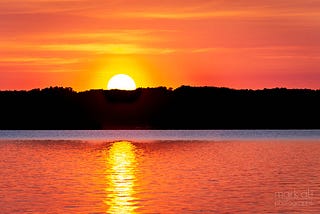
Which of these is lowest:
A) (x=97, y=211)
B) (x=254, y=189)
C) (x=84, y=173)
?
(x=97, y=211)

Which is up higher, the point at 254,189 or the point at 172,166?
the point at 172,166

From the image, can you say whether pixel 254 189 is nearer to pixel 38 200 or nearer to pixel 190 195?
pixel 190 195

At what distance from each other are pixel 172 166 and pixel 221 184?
2116 centimetres

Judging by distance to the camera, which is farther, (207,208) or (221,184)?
(221,184)

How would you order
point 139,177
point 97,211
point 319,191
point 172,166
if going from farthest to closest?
1. point 172,166
2. point 139,177
3. point 319,191
4. point 97,211

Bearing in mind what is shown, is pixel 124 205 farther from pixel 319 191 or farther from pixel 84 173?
pixel 84 173

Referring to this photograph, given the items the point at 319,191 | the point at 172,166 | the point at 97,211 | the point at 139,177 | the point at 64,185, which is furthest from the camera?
the point at 172,166

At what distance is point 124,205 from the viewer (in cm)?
4341

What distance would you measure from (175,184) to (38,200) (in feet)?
42.4

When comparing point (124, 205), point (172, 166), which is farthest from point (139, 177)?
point (124, 205)

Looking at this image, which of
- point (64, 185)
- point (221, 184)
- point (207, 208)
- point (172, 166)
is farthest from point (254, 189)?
point (172, 166)

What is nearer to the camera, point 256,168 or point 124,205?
point 124,205

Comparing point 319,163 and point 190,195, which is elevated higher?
point 319,163

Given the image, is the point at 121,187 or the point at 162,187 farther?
the point at 121,187
